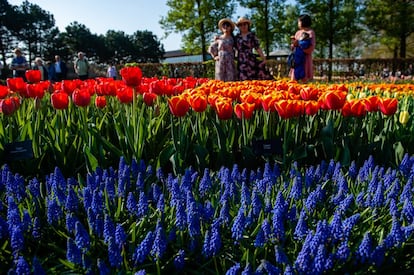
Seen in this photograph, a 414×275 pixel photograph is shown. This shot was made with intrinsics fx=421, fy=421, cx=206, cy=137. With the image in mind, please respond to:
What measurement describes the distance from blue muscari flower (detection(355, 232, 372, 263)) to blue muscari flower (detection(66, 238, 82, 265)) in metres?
0.83

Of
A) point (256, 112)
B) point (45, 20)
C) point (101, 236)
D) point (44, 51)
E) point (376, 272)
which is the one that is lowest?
point (376, 272)

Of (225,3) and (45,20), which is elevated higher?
(45,20)

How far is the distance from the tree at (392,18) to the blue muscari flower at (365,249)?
29.5 metres

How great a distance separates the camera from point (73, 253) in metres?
1.20

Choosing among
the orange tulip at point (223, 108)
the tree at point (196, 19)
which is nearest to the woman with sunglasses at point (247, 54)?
the orange tulip at point (223, 108)

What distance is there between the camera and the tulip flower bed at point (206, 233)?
1.25m

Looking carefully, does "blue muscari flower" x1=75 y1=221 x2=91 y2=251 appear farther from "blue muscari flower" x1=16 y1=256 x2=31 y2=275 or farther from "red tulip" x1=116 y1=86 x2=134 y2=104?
"red tulip" x1=116 y1=86 x2=134 y2=104

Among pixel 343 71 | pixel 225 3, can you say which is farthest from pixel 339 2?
pixel 343 71

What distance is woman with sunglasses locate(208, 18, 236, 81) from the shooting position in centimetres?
745

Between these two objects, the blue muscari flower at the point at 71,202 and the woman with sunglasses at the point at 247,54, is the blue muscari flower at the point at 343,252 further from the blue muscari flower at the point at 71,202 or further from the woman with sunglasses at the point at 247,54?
the woman with sunglasses at the point at 247,54

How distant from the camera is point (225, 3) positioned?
26.8 metres

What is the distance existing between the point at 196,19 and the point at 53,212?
1022 inches

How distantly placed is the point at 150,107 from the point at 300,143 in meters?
1.13

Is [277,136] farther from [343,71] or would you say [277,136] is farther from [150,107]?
[343,71]
